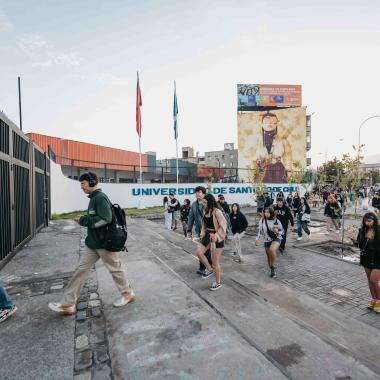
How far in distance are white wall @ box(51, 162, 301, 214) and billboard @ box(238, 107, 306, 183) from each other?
23.7 meters

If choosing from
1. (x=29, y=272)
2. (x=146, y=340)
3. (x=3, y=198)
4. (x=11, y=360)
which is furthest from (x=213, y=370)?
(x=3, y=198)

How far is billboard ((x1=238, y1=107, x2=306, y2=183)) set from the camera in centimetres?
4988

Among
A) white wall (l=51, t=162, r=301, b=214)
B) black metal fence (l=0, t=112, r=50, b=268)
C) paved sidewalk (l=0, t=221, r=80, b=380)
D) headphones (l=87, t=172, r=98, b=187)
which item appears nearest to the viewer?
paved sidewalk (l=0, t=221, r=80, b=380)

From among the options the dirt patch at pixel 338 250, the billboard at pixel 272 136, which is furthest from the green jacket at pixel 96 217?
the billboard at pixel 272 136

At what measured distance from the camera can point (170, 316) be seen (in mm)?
3955

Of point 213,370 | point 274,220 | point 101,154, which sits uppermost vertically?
point 101,154

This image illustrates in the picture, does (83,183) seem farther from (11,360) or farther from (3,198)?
(3,198)

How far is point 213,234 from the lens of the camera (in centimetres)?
530

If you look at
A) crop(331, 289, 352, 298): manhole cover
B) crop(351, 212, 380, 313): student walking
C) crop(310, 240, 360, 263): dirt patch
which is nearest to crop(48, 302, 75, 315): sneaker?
crop(351, 212, 380, 313): student walking

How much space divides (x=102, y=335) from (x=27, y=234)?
638 centimetres

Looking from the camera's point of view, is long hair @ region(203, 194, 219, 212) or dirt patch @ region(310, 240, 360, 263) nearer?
long hair @ region(203, 194, 219, 212)

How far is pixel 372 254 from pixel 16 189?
8000 mm

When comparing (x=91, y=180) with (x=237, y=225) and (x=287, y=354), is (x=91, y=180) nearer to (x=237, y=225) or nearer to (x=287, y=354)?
(x=287, y=354)

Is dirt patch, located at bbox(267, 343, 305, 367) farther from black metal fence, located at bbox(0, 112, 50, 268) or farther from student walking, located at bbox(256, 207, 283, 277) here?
black metal fence, located at bbox(0, 112, 50, 268)
